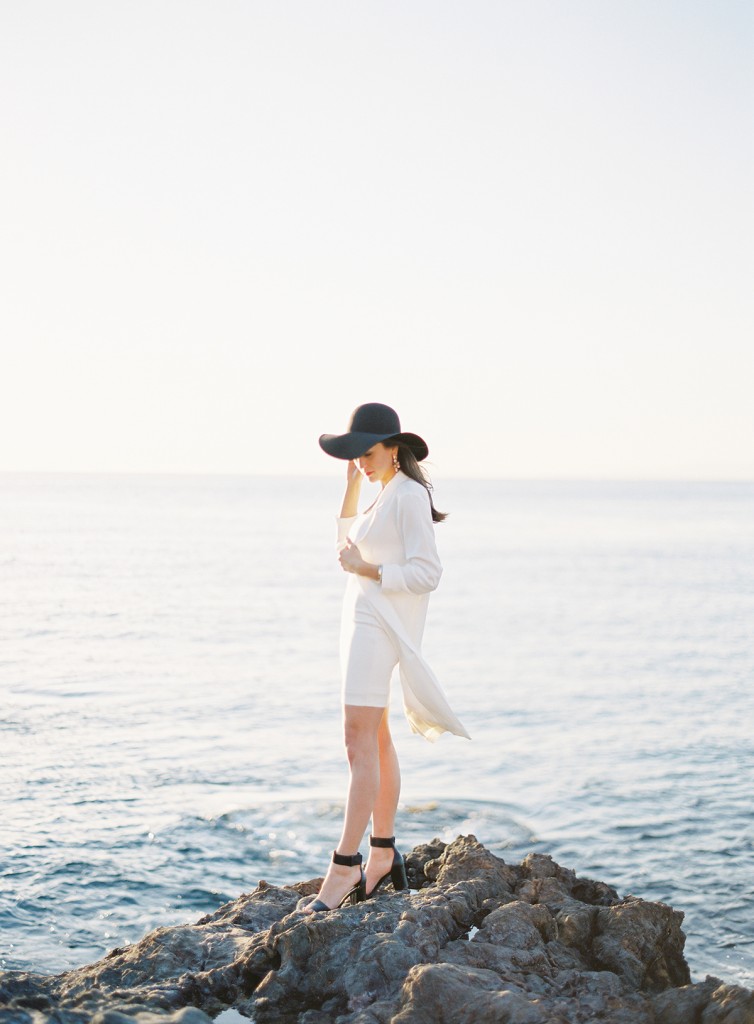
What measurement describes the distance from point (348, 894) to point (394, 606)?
1485 millimetres

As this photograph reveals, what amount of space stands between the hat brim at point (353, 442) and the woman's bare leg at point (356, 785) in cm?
126

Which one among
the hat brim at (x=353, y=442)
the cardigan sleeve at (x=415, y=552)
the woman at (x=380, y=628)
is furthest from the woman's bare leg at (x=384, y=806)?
the hat brim at (x=353, y=442)

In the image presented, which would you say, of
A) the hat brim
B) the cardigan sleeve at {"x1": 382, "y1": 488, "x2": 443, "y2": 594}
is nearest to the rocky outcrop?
the cardigan sleeve at {"x1": 382, "y1": 488, "x2": 443, "y2": 594}

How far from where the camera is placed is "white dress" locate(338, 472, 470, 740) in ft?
17.2

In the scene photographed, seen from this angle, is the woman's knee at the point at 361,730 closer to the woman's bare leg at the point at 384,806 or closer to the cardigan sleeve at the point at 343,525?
the woman's bare leg at the point at 384,806

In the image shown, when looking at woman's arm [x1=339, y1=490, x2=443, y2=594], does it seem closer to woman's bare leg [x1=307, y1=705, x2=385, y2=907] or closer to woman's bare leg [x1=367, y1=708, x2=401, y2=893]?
woman's bare leg [x1=307, y1=705, x2=385, y2=907]

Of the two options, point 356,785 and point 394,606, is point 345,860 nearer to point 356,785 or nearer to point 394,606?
point 356,785

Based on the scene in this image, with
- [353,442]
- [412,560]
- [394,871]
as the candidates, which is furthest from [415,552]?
[394,871]

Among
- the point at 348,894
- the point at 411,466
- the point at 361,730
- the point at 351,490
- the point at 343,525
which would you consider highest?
the point at 411,466

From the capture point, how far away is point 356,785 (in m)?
5.28

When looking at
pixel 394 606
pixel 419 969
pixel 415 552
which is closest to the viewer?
pixel 419 969

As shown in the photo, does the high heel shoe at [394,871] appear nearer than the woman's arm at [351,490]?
Yes

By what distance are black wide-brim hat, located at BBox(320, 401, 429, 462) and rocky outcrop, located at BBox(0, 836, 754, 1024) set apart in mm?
2195

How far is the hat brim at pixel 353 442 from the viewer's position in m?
5.26
